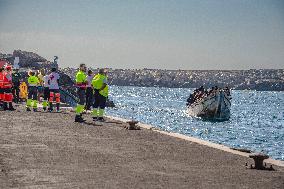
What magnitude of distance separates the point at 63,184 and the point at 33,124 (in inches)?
374

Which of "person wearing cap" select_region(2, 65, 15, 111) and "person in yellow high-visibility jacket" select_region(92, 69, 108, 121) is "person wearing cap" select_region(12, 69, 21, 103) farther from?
"person in yellow high-visibility jacket" select_region(92, 69, 108, 121)

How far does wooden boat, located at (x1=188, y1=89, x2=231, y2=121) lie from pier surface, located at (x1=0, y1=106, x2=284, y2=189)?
46567 mm

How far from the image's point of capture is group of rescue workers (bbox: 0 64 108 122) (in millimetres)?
19453

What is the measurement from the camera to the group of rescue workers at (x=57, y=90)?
19.5 meters

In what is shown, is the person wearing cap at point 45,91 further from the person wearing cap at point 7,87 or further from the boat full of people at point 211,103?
the boat full of people at point 211,103

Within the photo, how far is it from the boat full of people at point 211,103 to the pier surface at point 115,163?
151ft

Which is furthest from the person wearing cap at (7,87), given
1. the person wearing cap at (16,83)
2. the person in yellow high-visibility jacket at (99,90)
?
the person wearing cap at (16,83)

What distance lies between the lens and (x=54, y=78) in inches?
910

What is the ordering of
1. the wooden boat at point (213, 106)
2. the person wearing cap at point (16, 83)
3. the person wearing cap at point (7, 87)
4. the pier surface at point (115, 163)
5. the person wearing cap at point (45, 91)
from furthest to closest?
the wooden boat at point (213, 106) → the person wearing cap at point (16, 83) → the person wearing cap at point (45, 91) → the person wearing cap at point (7, 87) → the pier surface at point (115, 163)

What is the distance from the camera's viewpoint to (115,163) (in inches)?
372

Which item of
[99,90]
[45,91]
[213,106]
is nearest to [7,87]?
[45,91]

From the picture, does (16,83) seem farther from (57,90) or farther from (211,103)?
(211,103)

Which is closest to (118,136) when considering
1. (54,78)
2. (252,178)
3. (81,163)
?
(81,163)

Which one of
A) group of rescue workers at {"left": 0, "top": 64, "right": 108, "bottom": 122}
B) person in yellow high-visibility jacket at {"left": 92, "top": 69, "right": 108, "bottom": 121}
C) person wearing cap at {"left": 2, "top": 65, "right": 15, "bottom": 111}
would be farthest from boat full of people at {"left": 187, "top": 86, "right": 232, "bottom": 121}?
person in yellow high-visibility jacket at {"left": 92, "top": 69, "right": 108, "bottom": 121}
